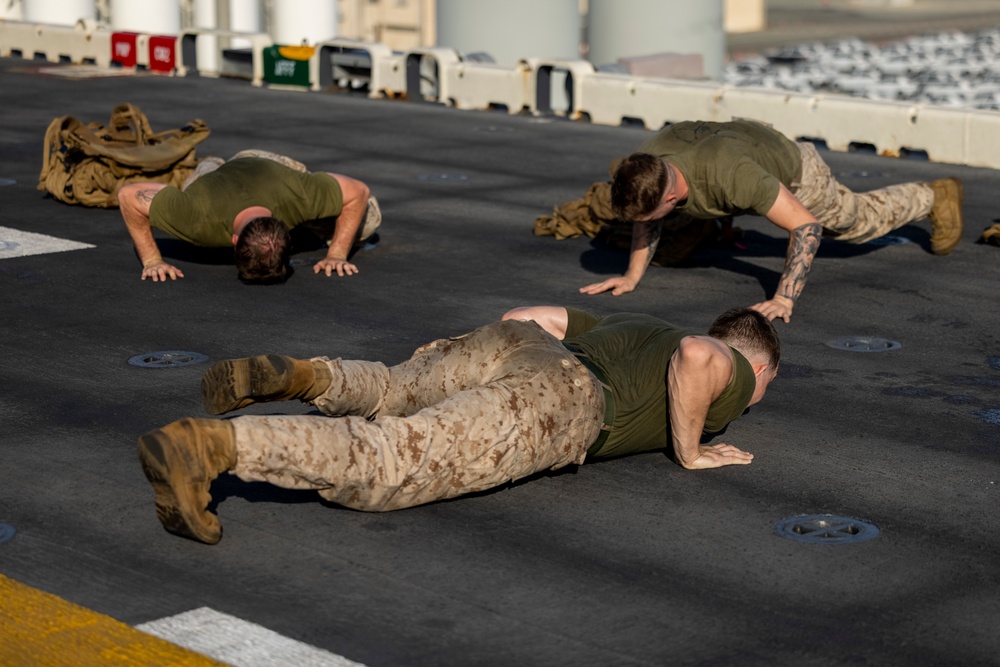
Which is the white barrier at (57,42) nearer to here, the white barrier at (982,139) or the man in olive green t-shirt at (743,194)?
the white barrier at (982,139)

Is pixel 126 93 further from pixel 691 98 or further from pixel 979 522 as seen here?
pixel 979 522

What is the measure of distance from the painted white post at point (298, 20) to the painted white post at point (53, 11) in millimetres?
4031

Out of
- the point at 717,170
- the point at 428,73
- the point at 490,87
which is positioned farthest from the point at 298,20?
the point at 717,170

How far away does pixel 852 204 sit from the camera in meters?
10.7

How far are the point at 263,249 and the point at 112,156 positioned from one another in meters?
3.34

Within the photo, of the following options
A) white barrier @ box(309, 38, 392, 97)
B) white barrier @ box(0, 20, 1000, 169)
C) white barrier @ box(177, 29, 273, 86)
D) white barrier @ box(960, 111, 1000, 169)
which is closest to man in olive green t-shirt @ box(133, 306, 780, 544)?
white barrier @ box(960, 111, 1000, 169)

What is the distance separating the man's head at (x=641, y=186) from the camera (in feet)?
29.5

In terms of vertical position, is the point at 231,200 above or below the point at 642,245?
Answer: above

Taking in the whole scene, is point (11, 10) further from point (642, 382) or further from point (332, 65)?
point (642, 382)

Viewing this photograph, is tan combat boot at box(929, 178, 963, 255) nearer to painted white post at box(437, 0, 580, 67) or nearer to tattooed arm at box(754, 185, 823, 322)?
tattooed arm at box(754, 185, 823, 322)

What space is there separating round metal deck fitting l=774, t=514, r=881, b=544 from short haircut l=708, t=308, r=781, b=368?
75 cm

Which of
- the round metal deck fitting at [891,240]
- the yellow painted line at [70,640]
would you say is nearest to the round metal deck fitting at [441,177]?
the round metal deck fitting at [891,240]

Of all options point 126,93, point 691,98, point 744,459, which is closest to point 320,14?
point 126,93

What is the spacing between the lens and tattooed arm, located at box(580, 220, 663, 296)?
33.4 ft
